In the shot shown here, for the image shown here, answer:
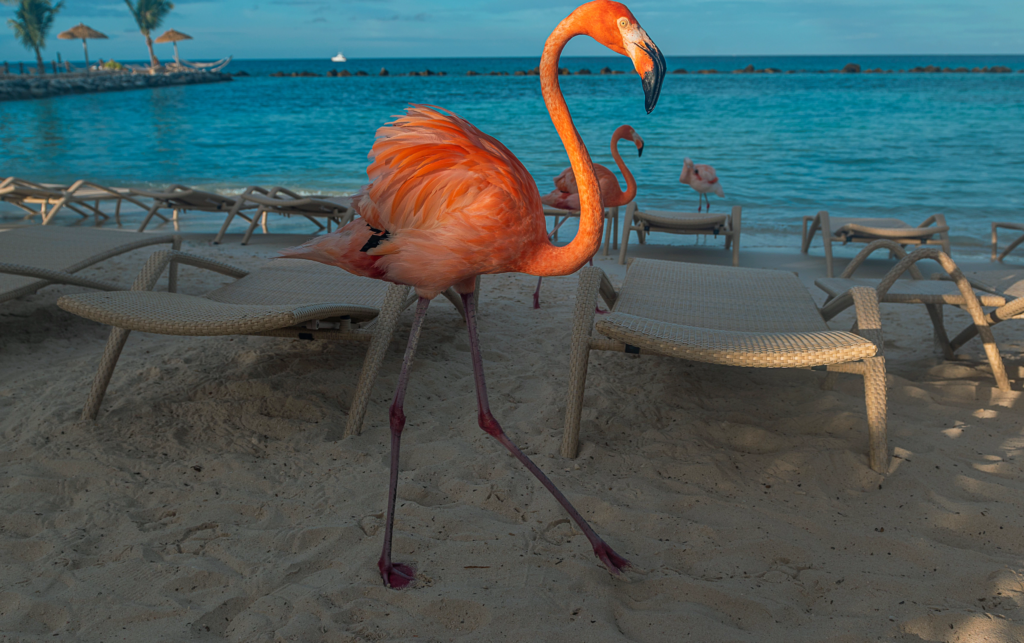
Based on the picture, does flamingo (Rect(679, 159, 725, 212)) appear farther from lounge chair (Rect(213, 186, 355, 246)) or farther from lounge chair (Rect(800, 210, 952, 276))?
lounge chair (Rect(213, 186, 355, 246))

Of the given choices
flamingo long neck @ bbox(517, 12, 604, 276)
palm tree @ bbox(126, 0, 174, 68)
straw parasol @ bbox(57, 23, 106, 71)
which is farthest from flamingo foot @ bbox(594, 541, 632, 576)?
palm tree @ bbox(126, 0, 174, 68)

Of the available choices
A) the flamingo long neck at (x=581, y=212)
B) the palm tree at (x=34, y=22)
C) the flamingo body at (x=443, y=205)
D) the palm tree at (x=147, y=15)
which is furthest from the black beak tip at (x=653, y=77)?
the palm tree at (x=147, y=15)

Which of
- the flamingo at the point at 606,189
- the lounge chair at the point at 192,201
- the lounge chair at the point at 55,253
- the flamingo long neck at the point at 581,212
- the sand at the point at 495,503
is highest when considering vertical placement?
the flamingo long neck at the point at 581,212

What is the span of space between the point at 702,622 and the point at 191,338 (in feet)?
10.6

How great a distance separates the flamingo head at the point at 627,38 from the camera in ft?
5.38

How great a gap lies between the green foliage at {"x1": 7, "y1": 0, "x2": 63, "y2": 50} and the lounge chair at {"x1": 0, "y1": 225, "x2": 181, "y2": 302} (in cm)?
6054

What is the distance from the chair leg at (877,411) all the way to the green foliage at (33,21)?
212 feet

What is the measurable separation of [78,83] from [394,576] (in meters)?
55.2

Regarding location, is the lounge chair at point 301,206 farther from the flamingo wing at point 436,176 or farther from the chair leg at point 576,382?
the flamingo wing at point 436,176

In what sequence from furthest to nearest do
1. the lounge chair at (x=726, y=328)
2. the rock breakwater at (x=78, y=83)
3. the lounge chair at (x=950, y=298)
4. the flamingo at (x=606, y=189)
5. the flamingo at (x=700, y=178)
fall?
the rock breakwater at (x=78, y=83) → the flamingo at (x=700, y=178) → the flamingo at (x=606, y=189) → the lounge chair at (x=950, y=298) → the lounge chair at (x=726, y=328)

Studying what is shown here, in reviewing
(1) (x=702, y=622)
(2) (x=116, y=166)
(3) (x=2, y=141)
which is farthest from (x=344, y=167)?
(1) (x=702, y=622)

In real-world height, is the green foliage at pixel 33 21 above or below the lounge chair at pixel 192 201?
above

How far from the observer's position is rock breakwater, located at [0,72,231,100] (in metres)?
37.3

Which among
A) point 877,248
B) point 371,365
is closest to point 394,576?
point 371,365
